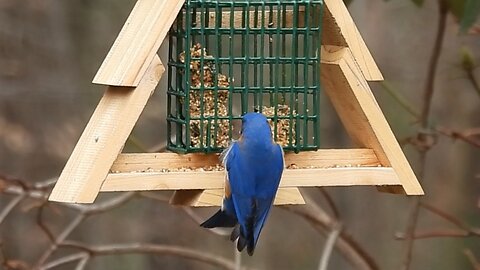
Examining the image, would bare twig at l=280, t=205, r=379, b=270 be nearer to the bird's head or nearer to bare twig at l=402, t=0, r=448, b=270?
bare twig at l=402, t=0, r=448, b=270

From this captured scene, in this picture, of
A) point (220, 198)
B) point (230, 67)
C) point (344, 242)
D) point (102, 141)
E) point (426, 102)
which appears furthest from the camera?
point (344, 242)

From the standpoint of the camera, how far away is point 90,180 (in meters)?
2.41

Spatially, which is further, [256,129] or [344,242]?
[344,242]

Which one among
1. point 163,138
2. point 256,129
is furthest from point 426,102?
point 163,138

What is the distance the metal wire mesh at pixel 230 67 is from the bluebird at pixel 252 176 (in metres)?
0.15

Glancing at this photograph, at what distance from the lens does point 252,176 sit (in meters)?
2.54

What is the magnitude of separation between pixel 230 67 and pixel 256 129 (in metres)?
0.22

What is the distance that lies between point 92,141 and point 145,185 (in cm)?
16

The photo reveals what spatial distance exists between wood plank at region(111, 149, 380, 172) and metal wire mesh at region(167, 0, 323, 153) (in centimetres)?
3

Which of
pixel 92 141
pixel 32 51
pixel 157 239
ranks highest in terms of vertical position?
pixel 92 141

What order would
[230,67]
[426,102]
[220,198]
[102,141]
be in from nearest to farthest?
[102,141], [220,198], [230,67], [426,102]

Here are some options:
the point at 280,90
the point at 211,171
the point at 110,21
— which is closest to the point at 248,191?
the point at 211,171

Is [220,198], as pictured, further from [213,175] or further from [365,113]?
[365,113]

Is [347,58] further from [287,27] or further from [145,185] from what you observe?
[145,185]
